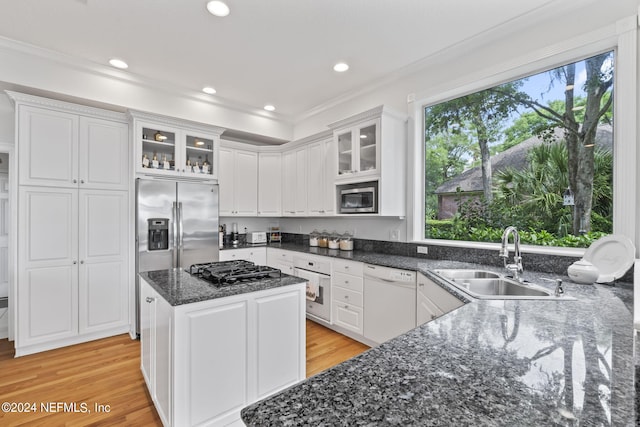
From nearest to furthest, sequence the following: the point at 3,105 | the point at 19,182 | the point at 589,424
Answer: the point at 589,424
the point at 19,182
the point at 3,105

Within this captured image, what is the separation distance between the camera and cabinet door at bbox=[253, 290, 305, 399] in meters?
1.95

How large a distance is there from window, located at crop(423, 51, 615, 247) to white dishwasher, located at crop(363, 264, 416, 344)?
853 millimetres

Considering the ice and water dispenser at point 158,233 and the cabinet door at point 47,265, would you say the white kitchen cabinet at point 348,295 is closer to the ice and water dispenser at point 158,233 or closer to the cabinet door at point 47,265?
the ice and water dispenser at point 158,233

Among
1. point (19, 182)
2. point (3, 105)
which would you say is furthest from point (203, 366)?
point (3, 105)

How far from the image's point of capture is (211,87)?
149 inches

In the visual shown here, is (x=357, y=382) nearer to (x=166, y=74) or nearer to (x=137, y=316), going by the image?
(x=137, y=316)

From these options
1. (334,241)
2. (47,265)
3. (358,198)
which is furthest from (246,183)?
(47,265)

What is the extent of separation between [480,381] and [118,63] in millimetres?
4060

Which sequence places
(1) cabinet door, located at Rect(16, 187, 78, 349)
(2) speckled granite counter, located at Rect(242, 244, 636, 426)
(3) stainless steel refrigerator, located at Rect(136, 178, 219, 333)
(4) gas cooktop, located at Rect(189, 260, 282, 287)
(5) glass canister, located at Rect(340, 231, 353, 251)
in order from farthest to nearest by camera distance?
1. (5) glass canister, located at Rect(340, 231, 353, 251)
2. (3) stainless steel refrigerator, located at Rect(136, 178, 219, 333)
3. (1) cabinet door, located at Rect(16, 187, 78, 349)
4. (4) gas cooktop, located at Rect(189, 260, 282, 287)
5. (2) speckled granite counter, located at Rect(242, 244, 636, 426)

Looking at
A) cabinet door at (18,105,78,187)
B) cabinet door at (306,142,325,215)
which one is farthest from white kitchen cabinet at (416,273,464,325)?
cabinet door at (18,105,78,187)

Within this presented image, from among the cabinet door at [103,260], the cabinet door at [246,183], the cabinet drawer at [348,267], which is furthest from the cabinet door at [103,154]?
the cabinet drawer at [348,267]

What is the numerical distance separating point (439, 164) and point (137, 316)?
3.79 m

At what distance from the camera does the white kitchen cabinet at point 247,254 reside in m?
4.04

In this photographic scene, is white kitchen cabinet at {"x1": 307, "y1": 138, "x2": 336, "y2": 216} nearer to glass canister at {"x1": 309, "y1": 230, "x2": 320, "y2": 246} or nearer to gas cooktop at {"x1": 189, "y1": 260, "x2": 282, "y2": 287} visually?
glass canister at {"x1": 309, "y1": 230, "x2": 320, "y2": 246}
